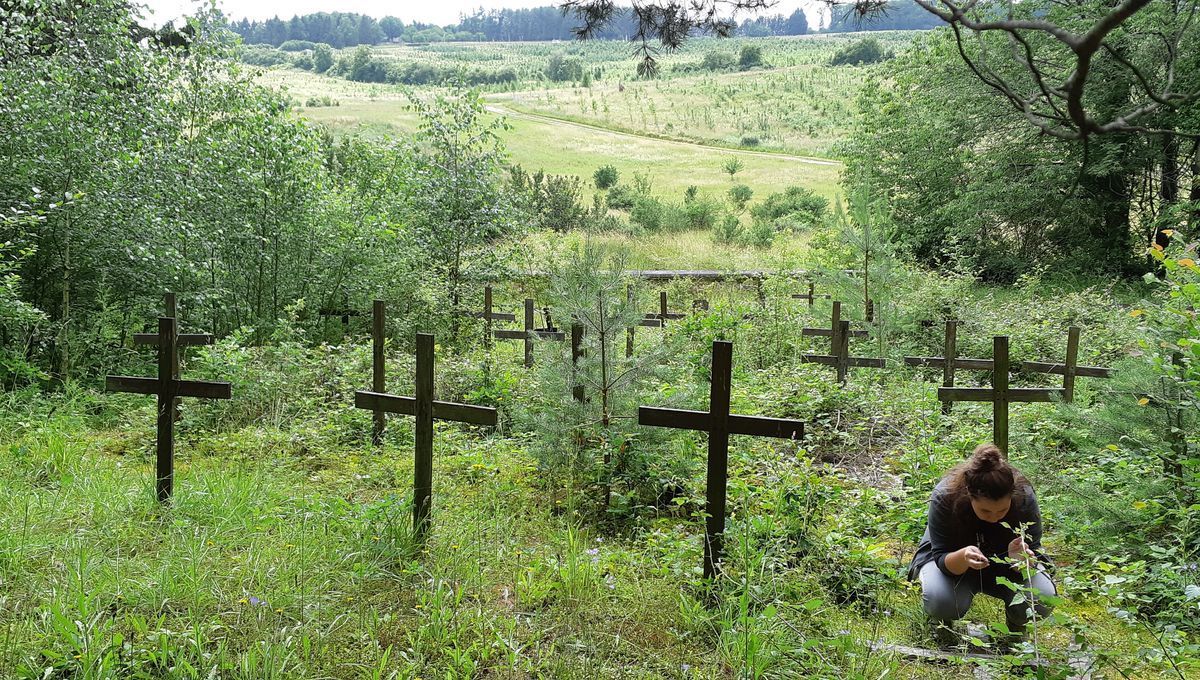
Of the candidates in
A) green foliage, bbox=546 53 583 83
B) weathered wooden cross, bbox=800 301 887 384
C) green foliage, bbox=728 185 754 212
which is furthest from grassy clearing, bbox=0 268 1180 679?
green foliage, bbox=546 53 583 83

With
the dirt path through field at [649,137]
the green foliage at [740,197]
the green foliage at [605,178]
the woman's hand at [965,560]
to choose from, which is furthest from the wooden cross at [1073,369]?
the dirt path through field at [649,137]

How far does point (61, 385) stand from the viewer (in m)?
8.29

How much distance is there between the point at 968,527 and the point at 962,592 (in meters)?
0.32

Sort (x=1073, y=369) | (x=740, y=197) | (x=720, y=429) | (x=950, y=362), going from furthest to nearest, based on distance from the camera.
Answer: (x=740, y=197) < (x=950, y=362) < (x=1073, y=369) < (x=720, y=429)

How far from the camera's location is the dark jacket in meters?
3.98

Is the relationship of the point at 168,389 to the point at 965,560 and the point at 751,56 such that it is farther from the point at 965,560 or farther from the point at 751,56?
the point at 751,56

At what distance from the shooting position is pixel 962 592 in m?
3.96

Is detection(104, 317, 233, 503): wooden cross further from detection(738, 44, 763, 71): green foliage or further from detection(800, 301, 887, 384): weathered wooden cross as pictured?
detection(738, 44, 763, 71): green foliage

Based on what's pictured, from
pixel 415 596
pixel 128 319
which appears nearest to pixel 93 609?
pixel 415 596

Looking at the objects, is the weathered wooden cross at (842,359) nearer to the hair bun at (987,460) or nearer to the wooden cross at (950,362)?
the wooden cross at (950,362)

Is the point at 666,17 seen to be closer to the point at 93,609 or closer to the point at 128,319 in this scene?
the point at 93,609

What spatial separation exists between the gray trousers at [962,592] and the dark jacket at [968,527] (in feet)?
0.22

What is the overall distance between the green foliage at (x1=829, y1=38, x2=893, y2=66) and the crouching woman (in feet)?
285

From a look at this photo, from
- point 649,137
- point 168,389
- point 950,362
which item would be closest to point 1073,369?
point 950,362
